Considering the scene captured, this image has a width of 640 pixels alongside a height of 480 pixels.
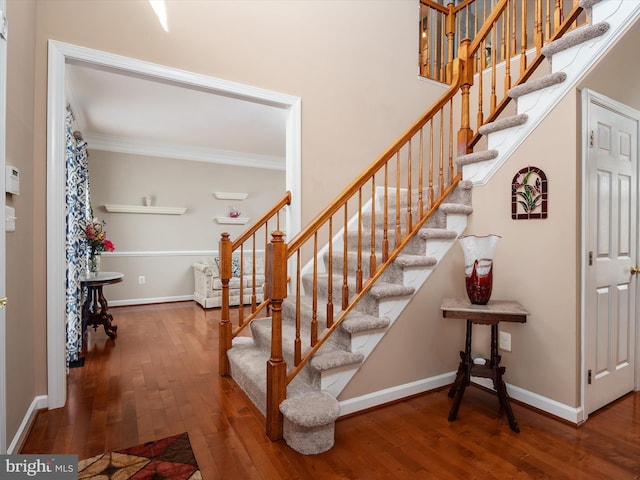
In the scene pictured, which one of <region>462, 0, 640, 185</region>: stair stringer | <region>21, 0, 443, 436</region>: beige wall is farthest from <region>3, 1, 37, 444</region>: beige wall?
<region>462, 0, 640, 185</region>: stair stringer

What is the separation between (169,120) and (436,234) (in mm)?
4032

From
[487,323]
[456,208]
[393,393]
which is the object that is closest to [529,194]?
[456,208]

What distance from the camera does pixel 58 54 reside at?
2355mm

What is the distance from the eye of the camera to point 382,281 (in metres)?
2.60

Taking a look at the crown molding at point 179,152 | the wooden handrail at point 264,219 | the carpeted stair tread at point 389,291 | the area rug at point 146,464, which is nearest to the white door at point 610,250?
the carpeted stair tread at point 389,291

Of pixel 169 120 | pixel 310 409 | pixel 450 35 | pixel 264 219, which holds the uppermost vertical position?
pixel 450 35

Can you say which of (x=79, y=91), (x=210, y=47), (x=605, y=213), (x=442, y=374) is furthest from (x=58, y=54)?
(x=605, y=213)

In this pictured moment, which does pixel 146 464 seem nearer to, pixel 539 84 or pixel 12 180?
pixel 12 180

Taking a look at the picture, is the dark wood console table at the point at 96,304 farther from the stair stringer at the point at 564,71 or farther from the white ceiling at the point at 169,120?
the stair stringer at the point at 564,71

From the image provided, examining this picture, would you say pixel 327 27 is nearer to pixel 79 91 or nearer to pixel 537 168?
pixel 537 168

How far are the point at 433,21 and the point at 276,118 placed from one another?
249 cm

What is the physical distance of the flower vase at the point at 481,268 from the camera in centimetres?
224

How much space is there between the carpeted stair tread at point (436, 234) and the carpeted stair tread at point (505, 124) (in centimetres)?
80

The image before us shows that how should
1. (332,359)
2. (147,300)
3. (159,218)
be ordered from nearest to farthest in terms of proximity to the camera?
(332,359) < (147,300) < (159,218)
